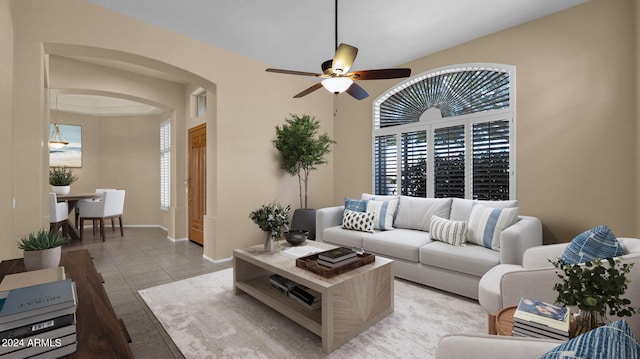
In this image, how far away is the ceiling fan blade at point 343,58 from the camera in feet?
7.22

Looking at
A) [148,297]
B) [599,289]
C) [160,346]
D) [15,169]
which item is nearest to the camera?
[599,289]

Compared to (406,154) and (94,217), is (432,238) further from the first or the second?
(94,217)

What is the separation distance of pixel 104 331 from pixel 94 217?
575 cm

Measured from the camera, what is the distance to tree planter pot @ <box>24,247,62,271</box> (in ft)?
5.09

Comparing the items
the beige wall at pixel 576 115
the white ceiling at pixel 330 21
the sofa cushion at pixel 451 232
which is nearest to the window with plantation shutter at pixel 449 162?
the beige wall at pixel 576 115

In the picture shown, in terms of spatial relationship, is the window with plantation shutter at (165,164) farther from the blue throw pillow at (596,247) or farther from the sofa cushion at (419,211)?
the blue throw pillow at (596,247)

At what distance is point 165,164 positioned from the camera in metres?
6.29

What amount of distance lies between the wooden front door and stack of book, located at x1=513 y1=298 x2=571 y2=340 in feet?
15.3

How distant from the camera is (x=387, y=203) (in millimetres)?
3990

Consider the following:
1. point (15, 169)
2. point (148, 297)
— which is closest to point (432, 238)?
point (148, 297)

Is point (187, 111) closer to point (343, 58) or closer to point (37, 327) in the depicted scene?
point (343, 58)

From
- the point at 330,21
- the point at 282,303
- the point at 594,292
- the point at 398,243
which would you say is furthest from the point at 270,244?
the point at 330,21

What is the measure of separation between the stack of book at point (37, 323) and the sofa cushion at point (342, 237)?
298cm

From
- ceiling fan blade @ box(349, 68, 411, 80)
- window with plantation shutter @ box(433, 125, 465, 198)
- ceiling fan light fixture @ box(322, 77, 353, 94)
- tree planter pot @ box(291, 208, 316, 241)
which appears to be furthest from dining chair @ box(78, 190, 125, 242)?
window with plantation shutter @ box(433, 125, 465, 198)
